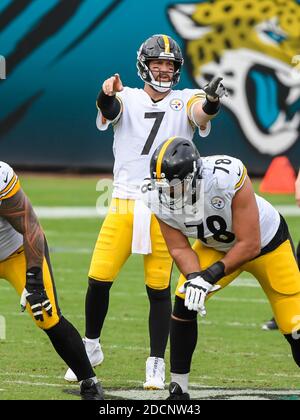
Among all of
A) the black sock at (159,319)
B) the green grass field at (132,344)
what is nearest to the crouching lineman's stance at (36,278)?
the green grass field at (132,344)

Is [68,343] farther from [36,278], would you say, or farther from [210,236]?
[210,236]

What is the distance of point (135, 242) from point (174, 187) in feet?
3.94

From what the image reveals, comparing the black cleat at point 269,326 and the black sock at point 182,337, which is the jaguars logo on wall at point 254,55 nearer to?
the black cleat at point 269,326

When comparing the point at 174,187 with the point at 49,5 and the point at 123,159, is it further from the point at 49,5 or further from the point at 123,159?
the point at 49,5

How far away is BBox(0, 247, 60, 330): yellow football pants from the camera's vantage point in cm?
575

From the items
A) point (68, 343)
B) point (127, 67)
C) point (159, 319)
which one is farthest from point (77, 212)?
point (68, 343)

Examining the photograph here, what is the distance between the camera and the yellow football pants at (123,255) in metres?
6.59

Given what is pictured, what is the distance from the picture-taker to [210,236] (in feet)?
18.8

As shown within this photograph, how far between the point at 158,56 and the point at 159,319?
1594mm

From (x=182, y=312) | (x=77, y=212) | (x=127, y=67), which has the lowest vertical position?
(x=77, y=212)

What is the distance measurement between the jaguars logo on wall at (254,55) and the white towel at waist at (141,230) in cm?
1307

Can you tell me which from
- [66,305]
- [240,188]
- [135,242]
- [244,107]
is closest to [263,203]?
[240,188]

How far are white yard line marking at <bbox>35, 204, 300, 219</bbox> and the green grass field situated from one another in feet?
10.4
